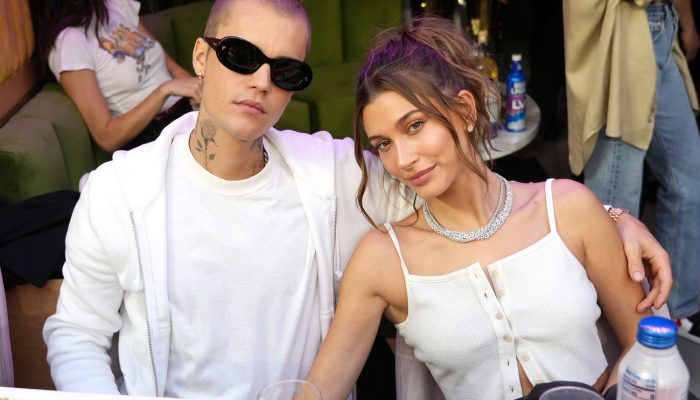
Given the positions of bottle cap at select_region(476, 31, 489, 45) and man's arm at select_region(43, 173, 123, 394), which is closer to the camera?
man's arm at select_region(43, 173, 123, 394)

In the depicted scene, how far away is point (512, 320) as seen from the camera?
1.64 meters

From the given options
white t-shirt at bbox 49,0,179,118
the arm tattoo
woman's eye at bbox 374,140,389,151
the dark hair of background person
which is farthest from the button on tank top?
the dark hair of background person

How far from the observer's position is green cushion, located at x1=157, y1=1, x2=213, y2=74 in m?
4.23

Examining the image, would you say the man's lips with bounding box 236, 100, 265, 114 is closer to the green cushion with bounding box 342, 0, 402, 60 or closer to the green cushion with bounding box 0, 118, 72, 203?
the green cushion with bounding box 0, 118, 72, 203

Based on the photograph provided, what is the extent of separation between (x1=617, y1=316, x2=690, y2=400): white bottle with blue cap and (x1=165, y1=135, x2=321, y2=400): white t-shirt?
0.87 metres

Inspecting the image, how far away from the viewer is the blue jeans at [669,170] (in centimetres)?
286

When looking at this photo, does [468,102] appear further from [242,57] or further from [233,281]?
[233,281]

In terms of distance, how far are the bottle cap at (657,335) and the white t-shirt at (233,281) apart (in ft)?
2.90

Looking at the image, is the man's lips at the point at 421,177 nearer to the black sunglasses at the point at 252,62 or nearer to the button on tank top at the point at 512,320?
the button on tank top at the point at 512,320

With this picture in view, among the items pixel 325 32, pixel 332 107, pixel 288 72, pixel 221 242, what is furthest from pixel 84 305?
pixel 325 32

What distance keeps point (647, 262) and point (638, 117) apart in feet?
3.82

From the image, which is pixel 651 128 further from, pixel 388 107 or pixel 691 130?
pixel 388 107

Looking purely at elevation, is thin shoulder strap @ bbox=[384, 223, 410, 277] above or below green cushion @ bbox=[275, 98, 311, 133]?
above

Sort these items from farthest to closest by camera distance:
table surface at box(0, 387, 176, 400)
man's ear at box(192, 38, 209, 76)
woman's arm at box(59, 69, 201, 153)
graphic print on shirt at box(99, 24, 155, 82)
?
graphic print on shirt at box(99, 24, 155, 82) < woman's arm at box(59, 69, 201, 153) < man's ear at box(192, 38, 209, 76) < table surface at box(0, 387, 176, 400)
